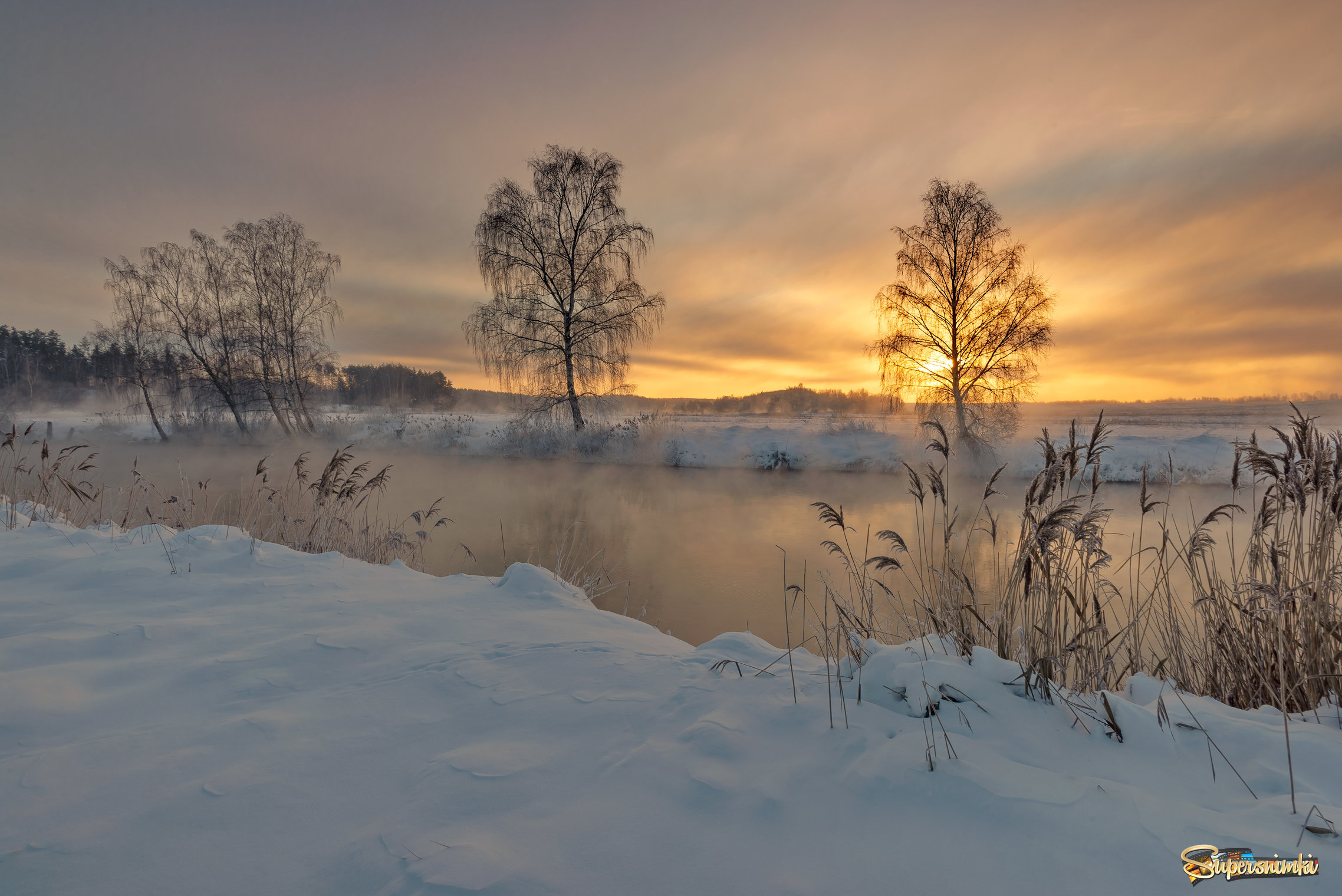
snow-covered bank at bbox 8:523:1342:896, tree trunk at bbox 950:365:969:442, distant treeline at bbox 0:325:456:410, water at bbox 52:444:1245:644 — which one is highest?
distant treeline at bbox 0:325:456:410

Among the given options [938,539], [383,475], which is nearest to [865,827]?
[383,475]

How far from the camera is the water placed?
6219mm

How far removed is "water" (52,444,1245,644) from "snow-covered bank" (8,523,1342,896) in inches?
79.9

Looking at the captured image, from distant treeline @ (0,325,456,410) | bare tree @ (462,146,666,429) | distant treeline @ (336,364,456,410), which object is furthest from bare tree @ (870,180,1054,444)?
distant treeline @ (336,364,456,410)

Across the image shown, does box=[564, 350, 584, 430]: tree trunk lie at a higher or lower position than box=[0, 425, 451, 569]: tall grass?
higher

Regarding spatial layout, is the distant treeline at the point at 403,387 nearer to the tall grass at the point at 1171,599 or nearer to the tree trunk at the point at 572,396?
the tree trunk at the point at 572,396

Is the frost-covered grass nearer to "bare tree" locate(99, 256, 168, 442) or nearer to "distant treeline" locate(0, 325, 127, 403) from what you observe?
"bare tree" locate(99, 256, 168, 442)

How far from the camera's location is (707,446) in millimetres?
18031

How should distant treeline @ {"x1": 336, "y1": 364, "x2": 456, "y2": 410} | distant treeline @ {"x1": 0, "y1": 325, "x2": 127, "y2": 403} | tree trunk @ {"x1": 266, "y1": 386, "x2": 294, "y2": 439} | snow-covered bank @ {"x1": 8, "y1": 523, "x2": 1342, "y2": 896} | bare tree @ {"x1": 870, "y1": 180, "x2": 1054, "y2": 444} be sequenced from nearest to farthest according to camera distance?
snow-covered bank @ {"x1": 8, "y1": 523, "x2": 1342, "y2": 896}, bare tree @ {"x1": 870, "y1": 180, "x2": 1054, "y2": 444}, tree trunk @ {"x1": 266, "y1": 386, "x2": 294, "y2": 439}, distant treeline @ {"x1": 0, "y1": 325, "x2": 127, "y2": 403}, distant treeline @ {"x1": 336, "y1": 364, "x2": 456, "y2": 410}

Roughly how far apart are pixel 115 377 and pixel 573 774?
1181 inches

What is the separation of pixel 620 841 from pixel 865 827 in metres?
0.59

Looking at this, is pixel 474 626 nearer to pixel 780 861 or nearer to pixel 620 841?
pixel 620 841

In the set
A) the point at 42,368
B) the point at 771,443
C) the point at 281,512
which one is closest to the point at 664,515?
the point at 281,512

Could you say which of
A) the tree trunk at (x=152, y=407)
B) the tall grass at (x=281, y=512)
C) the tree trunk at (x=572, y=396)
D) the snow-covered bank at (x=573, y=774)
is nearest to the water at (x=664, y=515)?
the tall grass at (x=281, y=512)
